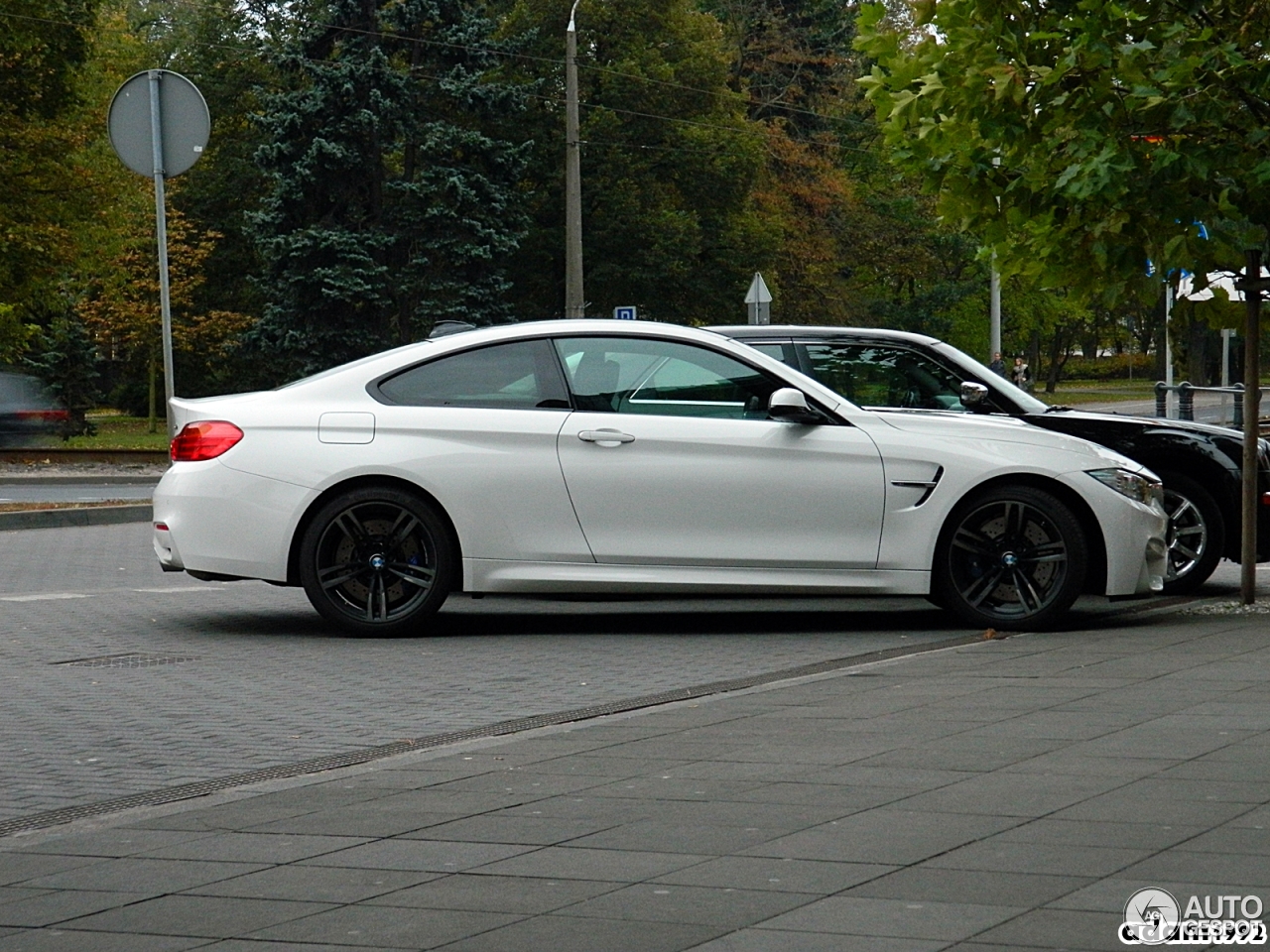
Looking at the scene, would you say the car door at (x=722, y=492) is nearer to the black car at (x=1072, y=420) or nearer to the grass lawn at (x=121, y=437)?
the black car at (x=1072, y=420)

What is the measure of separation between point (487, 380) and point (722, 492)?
135 centimetres

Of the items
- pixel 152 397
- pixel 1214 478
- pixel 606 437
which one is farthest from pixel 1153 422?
pixel 152 397

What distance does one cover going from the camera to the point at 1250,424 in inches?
420

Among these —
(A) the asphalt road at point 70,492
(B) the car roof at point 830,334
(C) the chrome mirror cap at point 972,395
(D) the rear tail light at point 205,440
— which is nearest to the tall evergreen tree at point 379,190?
(A) the asphalt road at point 70,492

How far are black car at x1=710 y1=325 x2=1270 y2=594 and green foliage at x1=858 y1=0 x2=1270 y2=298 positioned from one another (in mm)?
932

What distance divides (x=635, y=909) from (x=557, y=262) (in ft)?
161

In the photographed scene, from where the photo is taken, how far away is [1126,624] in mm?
10125

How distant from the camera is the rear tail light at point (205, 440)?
10016mm

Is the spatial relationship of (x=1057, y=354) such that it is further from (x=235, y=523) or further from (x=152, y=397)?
(x=235, y=523)

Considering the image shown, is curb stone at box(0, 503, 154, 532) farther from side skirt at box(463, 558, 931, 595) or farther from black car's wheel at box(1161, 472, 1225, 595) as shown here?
black car's wheel at box(1161, 472, 1225, 595)

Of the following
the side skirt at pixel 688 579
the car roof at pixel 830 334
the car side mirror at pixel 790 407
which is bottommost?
the side skirt at pixel 688 579

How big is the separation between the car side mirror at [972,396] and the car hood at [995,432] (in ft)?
3.34

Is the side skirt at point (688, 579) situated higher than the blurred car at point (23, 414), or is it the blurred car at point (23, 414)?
the blurred car at point (23, 414)

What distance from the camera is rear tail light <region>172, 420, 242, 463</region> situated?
32.9ft
